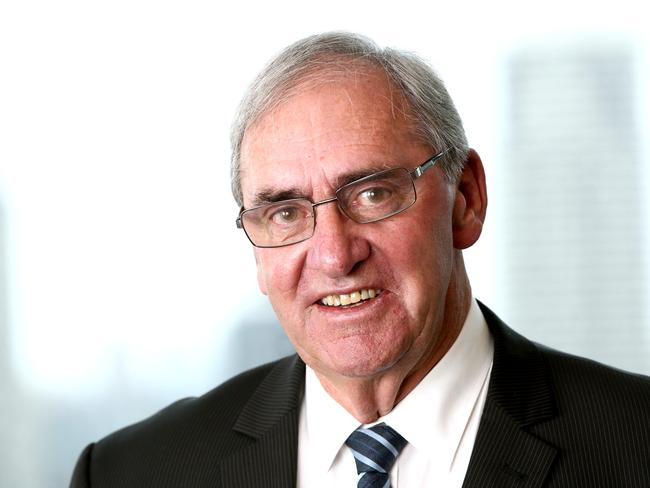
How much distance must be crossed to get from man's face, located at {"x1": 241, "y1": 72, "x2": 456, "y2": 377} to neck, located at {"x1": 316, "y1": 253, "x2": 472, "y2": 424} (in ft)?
0.13

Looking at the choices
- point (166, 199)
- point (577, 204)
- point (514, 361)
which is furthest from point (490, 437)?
point (166, 199)

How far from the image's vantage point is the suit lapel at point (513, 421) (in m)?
2.18

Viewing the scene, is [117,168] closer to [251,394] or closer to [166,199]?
[166,199]

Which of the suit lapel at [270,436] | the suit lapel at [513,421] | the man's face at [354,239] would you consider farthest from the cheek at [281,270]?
the suit lapel at [513,421]

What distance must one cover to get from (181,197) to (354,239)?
4.17 ft

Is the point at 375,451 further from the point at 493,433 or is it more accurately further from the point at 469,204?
Answer: the point at 469,204

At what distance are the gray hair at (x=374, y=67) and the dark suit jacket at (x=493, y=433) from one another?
51 centimetres

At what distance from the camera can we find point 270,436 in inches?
97.0

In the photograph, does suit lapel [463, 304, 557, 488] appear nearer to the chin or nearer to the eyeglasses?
the chin

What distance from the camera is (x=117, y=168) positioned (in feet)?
10.8

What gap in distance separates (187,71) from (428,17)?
0.85 meters

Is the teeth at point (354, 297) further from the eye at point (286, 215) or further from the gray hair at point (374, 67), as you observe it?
the gray hair at point (374, 67)

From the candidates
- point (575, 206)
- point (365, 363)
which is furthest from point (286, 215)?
point (575, 206)

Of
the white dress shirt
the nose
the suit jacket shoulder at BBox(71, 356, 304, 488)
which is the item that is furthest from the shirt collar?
the nose
